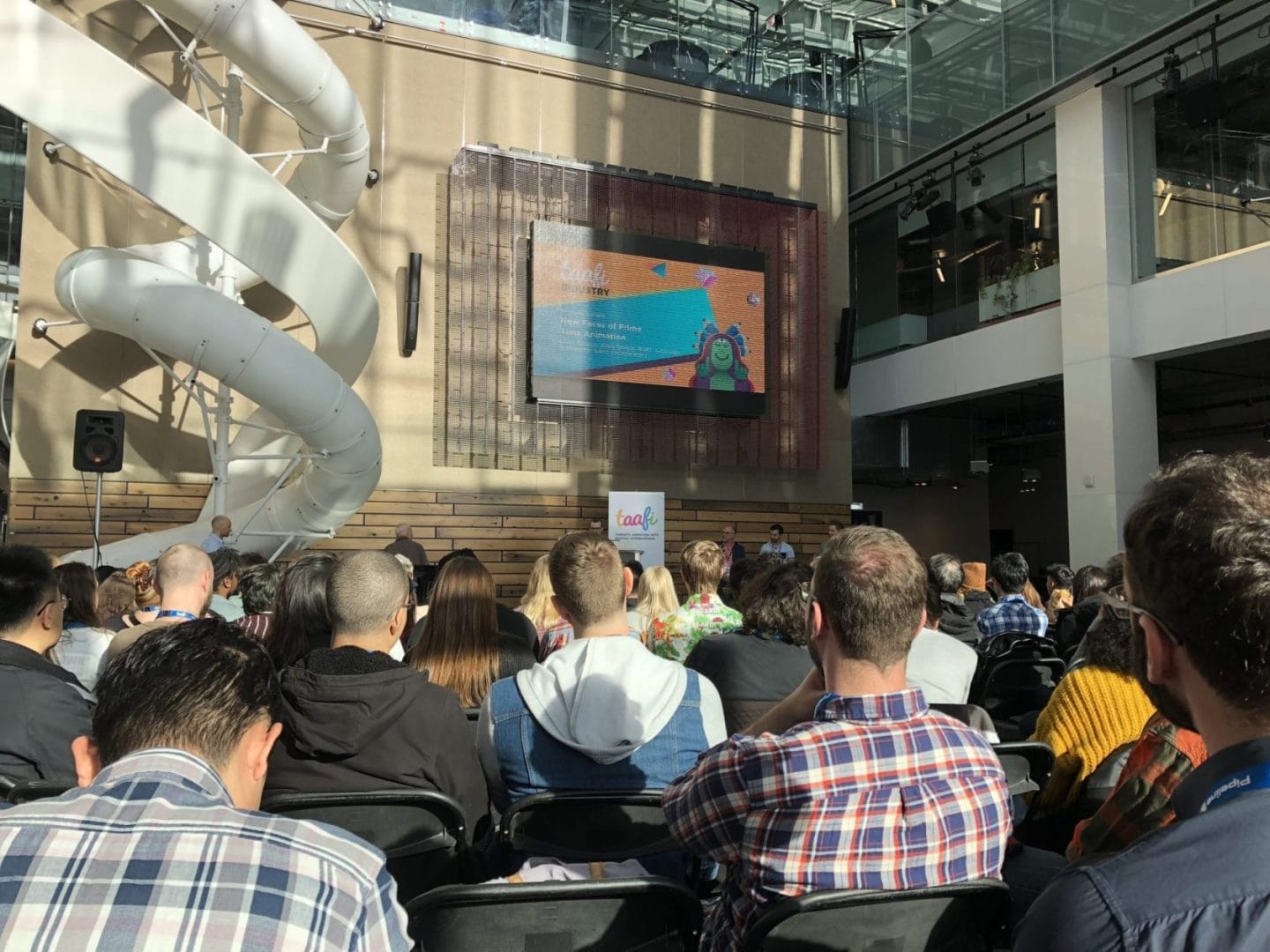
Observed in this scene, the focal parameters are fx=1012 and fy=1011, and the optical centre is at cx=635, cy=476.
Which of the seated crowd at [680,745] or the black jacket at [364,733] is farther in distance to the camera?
the black jacket at [364,733]

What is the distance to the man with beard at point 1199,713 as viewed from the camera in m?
0.66

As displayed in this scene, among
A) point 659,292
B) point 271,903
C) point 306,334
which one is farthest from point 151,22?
point 271,903

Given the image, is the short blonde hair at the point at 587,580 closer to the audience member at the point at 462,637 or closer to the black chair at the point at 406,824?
the black chair at the point at 406,824

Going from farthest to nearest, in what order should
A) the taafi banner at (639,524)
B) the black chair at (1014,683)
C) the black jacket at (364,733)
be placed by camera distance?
the taafi banner at (639,524) < the black chair at (1014,683) < the black jacket at (364,733)

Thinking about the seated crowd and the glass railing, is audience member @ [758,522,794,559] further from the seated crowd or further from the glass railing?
the seated crowd

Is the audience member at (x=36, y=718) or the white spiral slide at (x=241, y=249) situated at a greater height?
the white spiral slide at (x=241, y=249)

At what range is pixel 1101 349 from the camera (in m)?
10.6

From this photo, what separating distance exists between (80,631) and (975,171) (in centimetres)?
1121

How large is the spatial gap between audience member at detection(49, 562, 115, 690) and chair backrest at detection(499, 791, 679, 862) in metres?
1.94

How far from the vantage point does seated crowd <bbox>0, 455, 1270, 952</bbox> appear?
797mm

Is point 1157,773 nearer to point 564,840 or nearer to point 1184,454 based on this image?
point 1184,454

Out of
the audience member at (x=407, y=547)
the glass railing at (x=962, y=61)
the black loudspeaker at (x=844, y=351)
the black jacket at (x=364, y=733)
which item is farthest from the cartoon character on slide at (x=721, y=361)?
the black jacket at (x=364, y=733)

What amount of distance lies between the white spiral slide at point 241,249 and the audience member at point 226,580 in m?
2.66

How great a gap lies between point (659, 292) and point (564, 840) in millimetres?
10047
